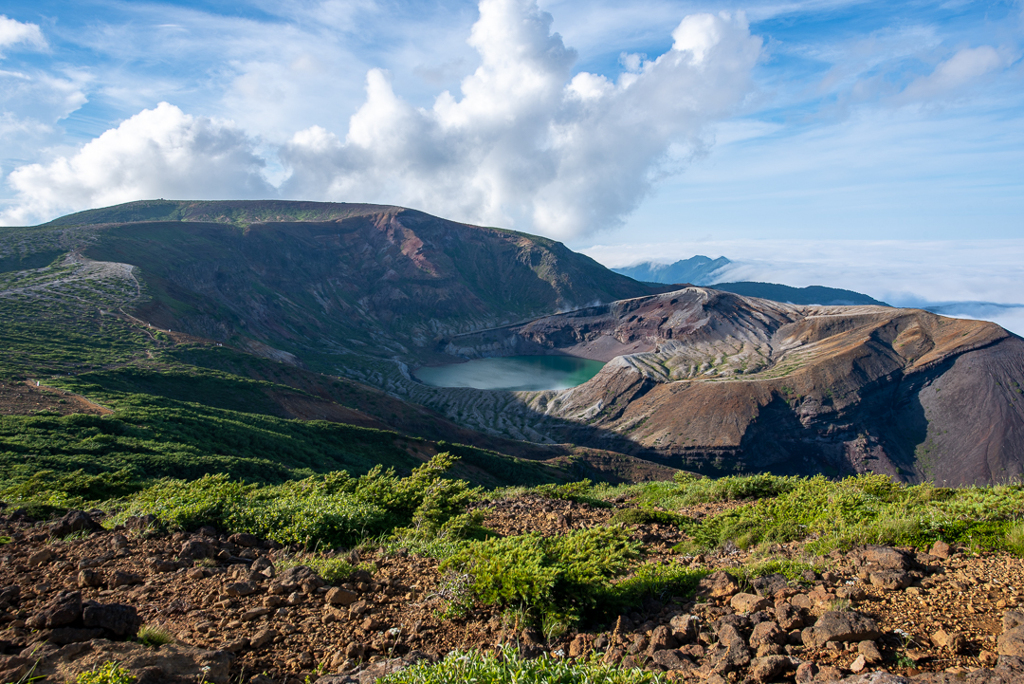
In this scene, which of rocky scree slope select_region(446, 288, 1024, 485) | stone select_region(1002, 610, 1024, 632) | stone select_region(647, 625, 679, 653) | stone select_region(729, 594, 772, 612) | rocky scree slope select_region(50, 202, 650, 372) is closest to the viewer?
stone select_region(1002, 610, 1024, 632)

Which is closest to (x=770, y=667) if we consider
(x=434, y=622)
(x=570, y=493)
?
(x=434, y=622)

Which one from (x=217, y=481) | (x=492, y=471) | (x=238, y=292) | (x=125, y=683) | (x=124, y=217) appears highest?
(x=124, y=217)

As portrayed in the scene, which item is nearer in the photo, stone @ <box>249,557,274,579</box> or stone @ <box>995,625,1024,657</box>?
stone @ <box>995,625,1024,657</box>

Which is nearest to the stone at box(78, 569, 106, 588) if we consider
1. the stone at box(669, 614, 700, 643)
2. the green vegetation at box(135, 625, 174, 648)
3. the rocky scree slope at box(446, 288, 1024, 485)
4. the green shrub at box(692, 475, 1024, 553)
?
the green vegetation at box(135, 625, 174, 648)

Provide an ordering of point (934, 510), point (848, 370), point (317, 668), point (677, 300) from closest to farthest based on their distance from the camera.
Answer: point (317, 668)
point (934, 510)
point (848, 370)
point (677, 300)

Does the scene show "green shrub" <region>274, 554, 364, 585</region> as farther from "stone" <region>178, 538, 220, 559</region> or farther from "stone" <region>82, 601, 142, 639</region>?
"stone" <region>82, 601, 142, 639</region>

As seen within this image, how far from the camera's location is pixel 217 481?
1039cm

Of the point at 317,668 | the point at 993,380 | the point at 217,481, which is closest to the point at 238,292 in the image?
the point at 217,481

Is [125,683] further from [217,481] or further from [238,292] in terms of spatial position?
[238,292]

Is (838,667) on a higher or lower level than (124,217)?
lower

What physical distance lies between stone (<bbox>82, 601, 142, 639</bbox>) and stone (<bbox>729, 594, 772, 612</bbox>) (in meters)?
5.12

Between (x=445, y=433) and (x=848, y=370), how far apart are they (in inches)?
1856

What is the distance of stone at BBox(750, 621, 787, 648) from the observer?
4070 mm

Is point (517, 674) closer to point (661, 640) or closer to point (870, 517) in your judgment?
point (661, 640)
